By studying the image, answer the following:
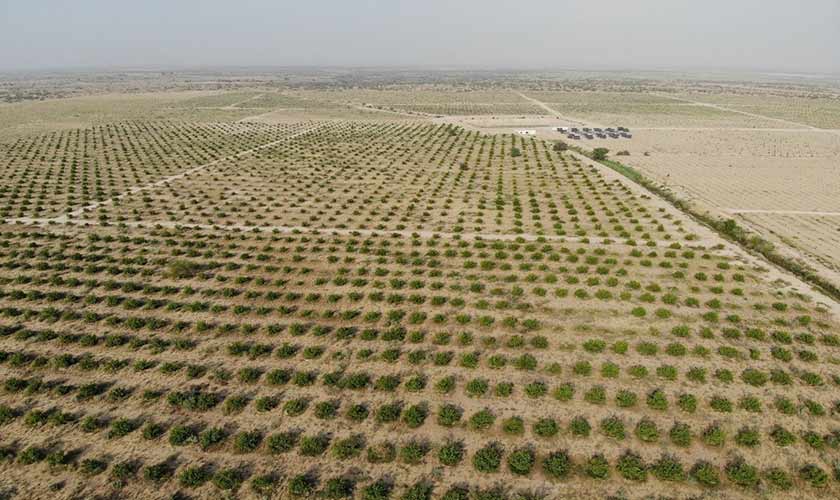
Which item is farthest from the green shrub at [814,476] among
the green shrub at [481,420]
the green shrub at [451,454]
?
the green shrub at [451,454]

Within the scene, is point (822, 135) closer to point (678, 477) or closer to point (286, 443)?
point (678, 477)

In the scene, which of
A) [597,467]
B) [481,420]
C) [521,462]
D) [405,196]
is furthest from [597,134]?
[521,462]

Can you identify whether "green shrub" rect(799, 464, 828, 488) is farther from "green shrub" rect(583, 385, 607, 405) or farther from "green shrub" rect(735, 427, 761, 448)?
"green shrub" rect(583, 385, 607, 405)

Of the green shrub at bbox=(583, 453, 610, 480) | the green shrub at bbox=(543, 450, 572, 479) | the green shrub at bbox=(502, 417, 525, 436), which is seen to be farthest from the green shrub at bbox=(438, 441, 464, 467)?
the green shrub at bbox=(583, 453, 610, 480)

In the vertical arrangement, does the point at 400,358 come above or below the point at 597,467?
above

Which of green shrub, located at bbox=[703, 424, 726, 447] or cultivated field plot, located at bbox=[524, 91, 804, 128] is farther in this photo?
cultivated field plot, located at bbox=[524, 91, 804, 128]

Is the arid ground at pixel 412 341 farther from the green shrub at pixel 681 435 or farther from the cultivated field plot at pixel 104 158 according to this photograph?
the cultivated field plot at pixel 104 158

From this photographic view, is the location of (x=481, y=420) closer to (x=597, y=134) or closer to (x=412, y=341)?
(x=412, y=341)
